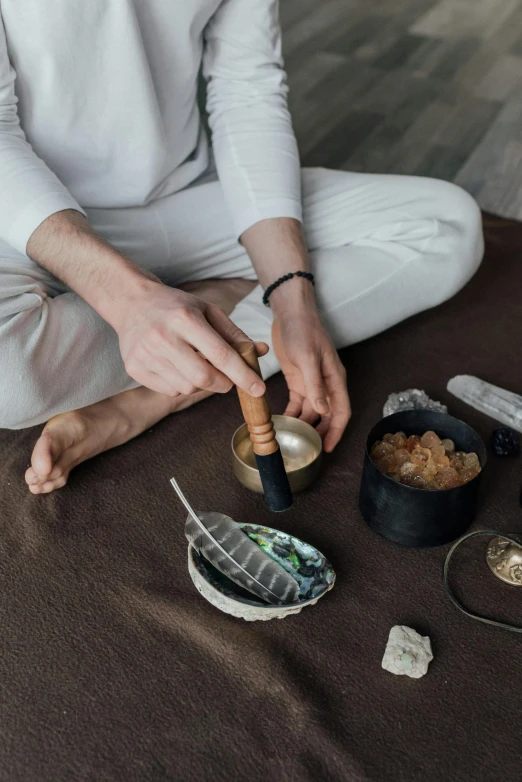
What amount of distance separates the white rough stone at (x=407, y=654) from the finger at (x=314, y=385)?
34cm

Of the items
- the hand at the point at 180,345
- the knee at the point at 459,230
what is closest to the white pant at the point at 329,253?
the knee at the point at 459,230

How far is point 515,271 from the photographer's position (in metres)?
1.75

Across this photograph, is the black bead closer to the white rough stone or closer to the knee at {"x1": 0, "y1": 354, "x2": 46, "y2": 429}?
the white rough stone

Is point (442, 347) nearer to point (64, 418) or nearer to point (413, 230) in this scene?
point (413, 230)

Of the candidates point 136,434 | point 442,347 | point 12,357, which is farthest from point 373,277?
point 12,357

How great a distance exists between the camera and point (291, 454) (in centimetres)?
119

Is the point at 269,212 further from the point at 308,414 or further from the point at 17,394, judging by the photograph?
the point at 17,394

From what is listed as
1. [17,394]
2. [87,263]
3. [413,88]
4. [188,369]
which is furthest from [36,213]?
[413,88]

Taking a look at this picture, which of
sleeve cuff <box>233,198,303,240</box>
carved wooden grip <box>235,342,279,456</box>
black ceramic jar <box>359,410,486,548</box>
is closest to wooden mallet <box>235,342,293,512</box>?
carved wooden grip <box>235,342,279,456</box>

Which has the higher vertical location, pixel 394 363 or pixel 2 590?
pixel 2 590

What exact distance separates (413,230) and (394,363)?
26 cm

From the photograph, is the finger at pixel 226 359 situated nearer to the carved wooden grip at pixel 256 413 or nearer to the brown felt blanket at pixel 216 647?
the carved wooden grip at pixel 256 413

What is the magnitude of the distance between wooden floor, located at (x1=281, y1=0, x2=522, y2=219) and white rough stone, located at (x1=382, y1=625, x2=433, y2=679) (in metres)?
1.42

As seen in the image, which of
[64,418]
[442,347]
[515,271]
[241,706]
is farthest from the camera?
[515,271]
